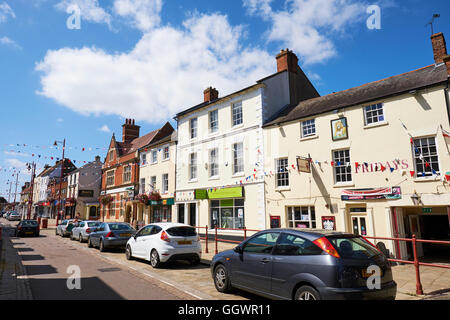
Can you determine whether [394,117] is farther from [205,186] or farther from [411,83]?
[205,186]

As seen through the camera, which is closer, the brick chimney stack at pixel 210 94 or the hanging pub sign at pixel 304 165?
the hanging pub sign at pixel 304 165

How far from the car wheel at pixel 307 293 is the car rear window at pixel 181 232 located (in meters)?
5.79

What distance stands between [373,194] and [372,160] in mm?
1585

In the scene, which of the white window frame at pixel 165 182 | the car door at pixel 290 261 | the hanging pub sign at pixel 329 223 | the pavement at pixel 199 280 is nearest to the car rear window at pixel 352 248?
the car door at pixel 290 261

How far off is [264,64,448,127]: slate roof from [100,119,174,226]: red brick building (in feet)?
59.4

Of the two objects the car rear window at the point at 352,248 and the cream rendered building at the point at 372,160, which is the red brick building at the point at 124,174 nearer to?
the cream rendered building at the point at 372,160

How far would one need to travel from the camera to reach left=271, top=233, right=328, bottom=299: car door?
5.09 m

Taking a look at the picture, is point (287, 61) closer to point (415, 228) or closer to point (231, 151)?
point (231, 151)

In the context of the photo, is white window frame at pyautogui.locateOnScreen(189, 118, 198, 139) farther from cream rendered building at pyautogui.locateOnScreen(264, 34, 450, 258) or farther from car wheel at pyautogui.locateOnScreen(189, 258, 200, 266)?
car wheel at pyautogui.locateOnScreen(189, 258, 200, 266)

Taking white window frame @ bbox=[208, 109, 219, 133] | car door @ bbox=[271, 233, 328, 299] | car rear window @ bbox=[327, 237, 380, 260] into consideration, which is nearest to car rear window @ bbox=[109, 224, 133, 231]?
white window frame @ bbox=[208, 109, 219, 133]

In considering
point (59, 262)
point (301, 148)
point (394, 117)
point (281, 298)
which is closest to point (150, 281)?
point (281, 298)

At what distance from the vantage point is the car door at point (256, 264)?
5812 mm

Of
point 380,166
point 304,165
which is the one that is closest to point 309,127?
point 304,165
